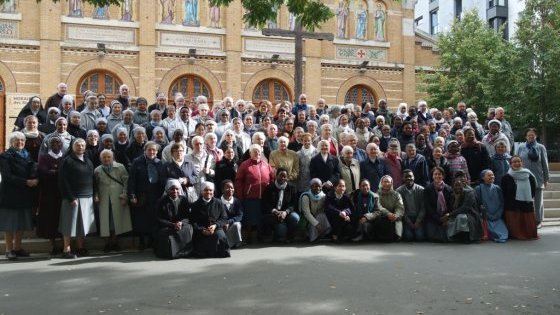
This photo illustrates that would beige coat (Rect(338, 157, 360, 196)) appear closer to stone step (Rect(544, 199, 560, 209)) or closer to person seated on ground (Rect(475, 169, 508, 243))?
person seated on ground (Rect(475, 169, 508, 243))

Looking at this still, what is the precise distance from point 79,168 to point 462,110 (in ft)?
30.2

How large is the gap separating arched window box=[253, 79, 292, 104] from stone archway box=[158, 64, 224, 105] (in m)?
1.65

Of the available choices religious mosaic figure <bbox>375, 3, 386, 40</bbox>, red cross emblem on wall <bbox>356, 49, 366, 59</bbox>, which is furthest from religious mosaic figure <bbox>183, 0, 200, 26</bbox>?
religious mosaic figure <bbox>375, 3, 386, 40</bbox>

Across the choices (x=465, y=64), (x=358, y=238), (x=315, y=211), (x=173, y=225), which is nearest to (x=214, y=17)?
(x=465, y=64)

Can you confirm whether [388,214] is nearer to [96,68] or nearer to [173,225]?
[173,225]

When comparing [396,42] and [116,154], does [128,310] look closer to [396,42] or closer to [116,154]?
[116,154]

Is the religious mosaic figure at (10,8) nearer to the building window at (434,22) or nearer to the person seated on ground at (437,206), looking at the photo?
the person seated on ground at (437,206)

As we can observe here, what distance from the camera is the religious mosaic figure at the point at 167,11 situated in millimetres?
21938

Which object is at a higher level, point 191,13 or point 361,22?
point 361,22

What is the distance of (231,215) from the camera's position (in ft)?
30.2

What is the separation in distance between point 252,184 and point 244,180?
0.16 metres

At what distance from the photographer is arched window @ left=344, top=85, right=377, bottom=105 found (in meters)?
24.4

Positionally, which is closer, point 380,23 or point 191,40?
point 191,40

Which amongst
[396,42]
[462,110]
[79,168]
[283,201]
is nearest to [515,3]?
[396,42]
